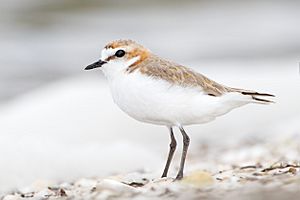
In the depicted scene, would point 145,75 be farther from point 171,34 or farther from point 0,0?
point 0,0

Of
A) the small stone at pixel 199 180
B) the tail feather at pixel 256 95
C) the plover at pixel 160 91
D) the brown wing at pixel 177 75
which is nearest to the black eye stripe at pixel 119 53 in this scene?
the plover at pixel 160 91

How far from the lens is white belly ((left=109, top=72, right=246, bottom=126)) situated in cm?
478

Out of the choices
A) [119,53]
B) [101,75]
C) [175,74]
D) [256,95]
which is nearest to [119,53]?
[119,53]

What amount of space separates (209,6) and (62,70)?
31.9 feet

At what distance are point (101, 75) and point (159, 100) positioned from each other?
9.05 meters

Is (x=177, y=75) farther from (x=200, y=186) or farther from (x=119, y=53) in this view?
(x=200, y=186)

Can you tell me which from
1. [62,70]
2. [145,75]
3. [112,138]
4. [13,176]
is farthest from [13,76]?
[145,75]

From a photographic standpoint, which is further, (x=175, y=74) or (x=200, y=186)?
(x=175, y=74)

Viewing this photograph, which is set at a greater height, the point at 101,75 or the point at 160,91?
the point at 101,75

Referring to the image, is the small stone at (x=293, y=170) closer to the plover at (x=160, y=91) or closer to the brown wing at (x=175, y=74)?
the plover at (x=160, y=91)

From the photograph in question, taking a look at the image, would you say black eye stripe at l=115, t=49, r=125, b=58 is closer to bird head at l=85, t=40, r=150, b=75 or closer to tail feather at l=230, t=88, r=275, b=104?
bird head at l=85, t=40, r=150, b=75

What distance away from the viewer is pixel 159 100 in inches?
188

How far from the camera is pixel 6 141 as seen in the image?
755cm

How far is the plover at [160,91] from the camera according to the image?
15.7 ft
